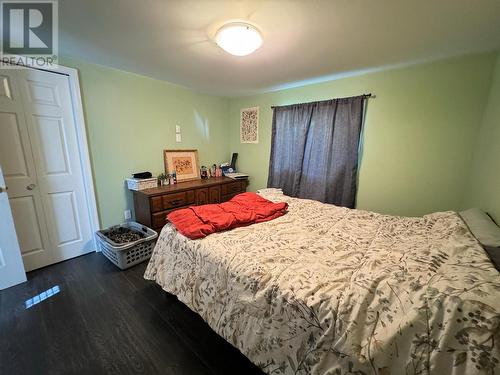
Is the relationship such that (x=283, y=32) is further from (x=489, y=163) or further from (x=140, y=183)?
(x=140, y=183)

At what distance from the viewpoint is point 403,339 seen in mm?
772

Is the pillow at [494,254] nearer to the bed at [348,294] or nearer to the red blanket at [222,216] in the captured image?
the bed at [348,294]

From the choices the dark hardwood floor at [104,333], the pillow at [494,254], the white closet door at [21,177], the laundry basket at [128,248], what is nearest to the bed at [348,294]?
the pillow at [494,254]

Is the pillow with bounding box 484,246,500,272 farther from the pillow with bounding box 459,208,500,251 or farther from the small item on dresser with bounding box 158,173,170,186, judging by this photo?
the small item on dresser with bounding box 158,173,170,186

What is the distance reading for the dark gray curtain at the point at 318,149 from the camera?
2.62 metres

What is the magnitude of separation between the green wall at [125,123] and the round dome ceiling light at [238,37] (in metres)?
1.67

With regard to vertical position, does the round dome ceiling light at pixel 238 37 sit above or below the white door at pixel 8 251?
above

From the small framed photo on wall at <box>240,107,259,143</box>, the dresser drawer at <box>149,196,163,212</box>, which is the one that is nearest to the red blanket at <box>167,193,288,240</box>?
the dresser drawer at <box>149,196,163,212</box>

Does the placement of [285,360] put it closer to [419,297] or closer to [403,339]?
[403,339]

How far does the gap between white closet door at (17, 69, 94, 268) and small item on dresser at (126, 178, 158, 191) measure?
1.62 feet

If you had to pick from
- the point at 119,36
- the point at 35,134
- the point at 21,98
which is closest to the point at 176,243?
the point at 119,36

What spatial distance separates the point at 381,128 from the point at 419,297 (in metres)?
2.17

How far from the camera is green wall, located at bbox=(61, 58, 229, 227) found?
2400mm

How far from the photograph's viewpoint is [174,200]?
8.91ft
